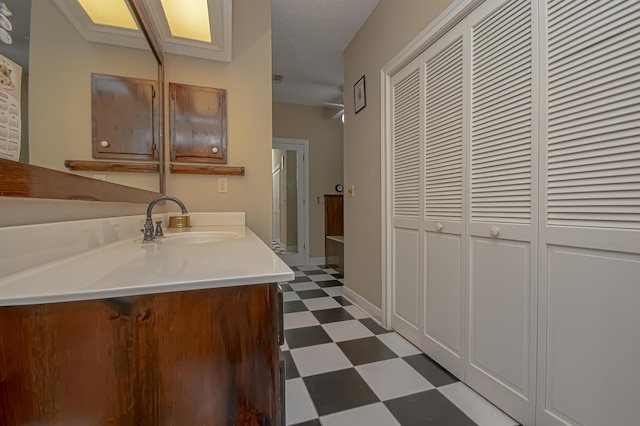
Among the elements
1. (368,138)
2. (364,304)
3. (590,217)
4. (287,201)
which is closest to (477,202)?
(590,217)

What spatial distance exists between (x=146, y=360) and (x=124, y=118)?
1.01 m

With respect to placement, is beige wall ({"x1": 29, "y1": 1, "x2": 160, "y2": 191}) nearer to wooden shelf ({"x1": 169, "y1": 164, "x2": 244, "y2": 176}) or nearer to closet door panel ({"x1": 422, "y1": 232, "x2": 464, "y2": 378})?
wooden shelf ({"x1": 169, "y1": 164, "x2": 244, "y2": 176})

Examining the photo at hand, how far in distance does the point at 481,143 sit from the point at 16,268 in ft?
5.36

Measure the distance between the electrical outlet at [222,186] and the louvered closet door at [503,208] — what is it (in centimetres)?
155

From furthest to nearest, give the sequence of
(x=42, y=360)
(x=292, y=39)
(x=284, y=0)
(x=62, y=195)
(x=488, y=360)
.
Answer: (x=292, y=39) < (x=284, y=0) < (x=488, y=360) < (x=62, y=195) < (x=42, y=360)

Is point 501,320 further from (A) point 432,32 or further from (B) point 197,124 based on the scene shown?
(B) point 197,124

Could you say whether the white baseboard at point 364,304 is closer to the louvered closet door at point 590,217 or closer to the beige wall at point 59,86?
the louvered closet door at point 590,217

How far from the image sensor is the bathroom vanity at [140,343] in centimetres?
42

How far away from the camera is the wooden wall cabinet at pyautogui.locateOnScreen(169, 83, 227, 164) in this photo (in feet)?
5.72

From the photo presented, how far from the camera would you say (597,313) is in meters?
0.86

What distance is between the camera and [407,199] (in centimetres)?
183

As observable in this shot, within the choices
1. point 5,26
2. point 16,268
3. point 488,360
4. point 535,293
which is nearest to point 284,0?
point 5,26

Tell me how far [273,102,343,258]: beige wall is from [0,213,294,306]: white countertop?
140 inches

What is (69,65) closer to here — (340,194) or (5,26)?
(5,26)
